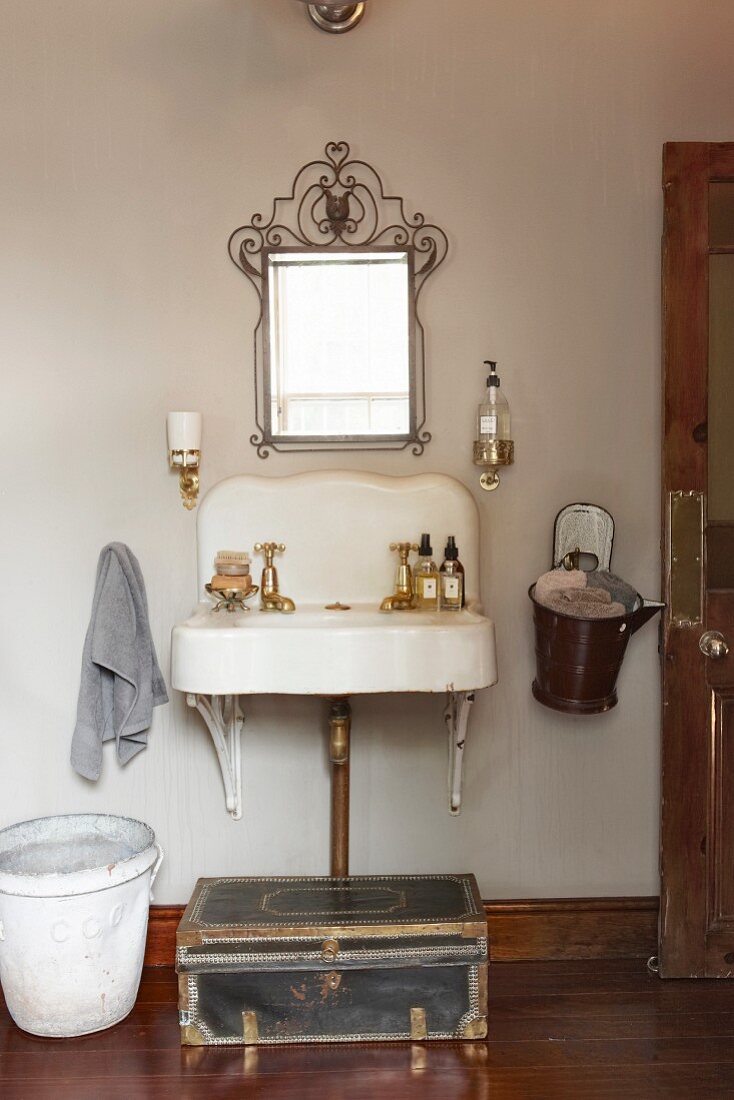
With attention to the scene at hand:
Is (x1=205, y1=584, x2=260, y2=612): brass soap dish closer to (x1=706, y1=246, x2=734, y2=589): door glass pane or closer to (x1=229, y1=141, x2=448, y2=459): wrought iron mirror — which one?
(x1=229, y1=141, x2=448, y2=459): wrought iron mirror

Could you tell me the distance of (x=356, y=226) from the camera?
2.94 metres

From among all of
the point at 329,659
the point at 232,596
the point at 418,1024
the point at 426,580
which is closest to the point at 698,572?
the point at 426,580

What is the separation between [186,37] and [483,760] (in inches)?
87.7

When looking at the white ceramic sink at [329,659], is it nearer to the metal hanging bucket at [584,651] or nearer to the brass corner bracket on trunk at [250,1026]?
the metal hanging bucket at [584,651]

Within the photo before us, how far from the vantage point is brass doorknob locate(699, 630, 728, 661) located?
9.43 ft

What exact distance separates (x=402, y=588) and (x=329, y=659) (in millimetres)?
410

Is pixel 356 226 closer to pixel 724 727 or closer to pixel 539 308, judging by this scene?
pixel 539 308

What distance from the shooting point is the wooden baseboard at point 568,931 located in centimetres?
304

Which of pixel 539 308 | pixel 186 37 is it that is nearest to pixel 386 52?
pixel 186 37

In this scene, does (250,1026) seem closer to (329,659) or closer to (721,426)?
(329,659)

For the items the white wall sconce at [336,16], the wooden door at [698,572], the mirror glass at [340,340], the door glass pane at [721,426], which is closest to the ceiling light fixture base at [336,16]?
the white wall sconce at [336,16]

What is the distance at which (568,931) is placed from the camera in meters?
3.04

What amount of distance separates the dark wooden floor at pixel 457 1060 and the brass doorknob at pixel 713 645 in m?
0.92

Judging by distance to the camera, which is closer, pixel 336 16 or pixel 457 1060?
pixel 457 1060
